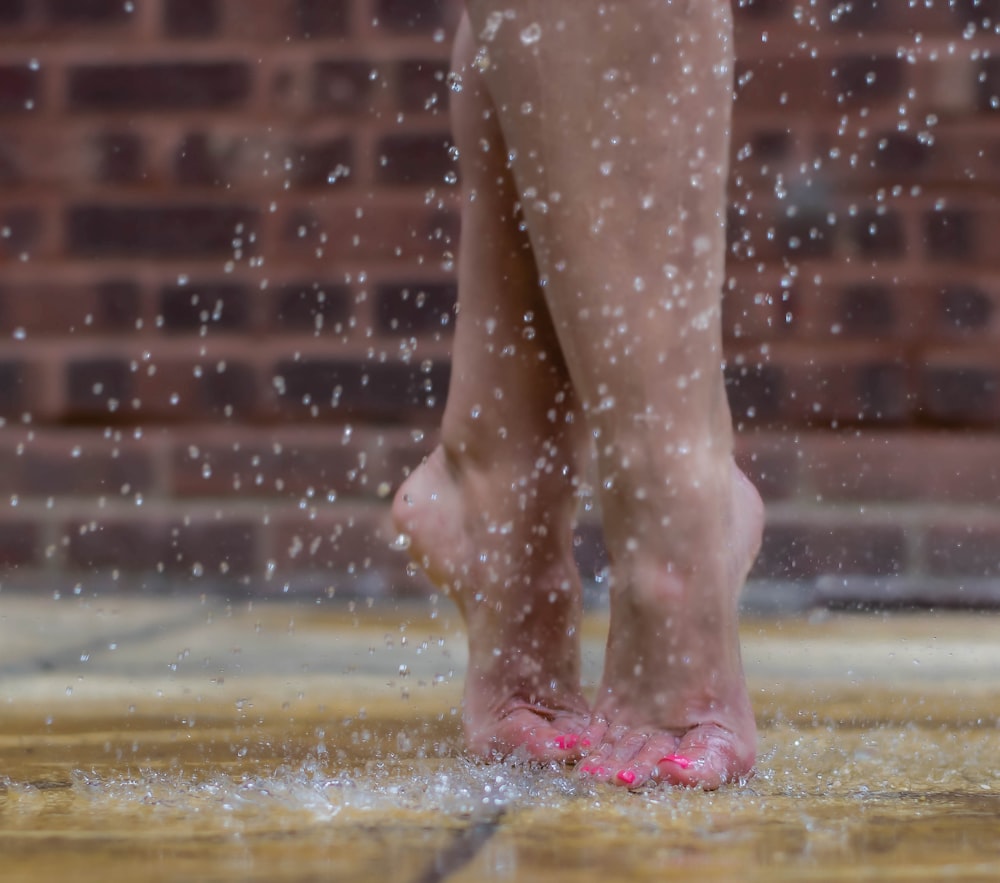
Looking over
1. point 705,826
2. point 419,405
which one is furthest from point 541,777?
point 419,405

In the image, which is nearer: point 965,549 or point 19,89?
point 965,549

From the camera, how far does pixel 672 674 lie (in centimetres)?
98

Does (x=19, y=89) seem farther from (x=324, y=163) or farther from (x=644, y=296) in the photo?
(x=644, y=296)

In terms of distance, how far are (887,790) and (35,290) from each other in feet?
4.76

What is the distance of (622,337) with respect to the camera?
957 mm

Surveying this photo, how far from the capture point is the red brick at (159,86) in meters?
2.02

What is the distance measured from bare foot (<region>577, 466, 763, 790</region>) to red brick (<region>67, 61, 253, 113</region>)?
1221 mm

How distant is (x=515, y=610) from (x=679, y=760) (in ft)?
0.72

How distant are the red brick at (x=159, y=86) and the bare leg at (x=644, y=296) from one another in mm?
1096

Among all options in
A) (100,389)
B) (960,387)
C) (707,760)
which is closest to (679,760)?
(707,760)

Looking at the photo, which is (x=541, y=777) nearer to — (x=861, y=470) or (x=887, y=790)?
(x=887, y=790)

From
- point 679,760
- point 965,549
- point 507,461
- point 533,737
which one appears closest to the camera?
point 679,760

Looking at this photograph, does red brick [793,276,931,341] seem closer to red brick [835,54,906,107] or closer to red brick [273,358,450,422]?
red brick [835,54,906,107]

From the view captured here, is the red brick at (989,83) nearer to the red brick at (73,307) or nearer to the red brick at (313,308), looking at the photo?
the red brick at (313,308)
